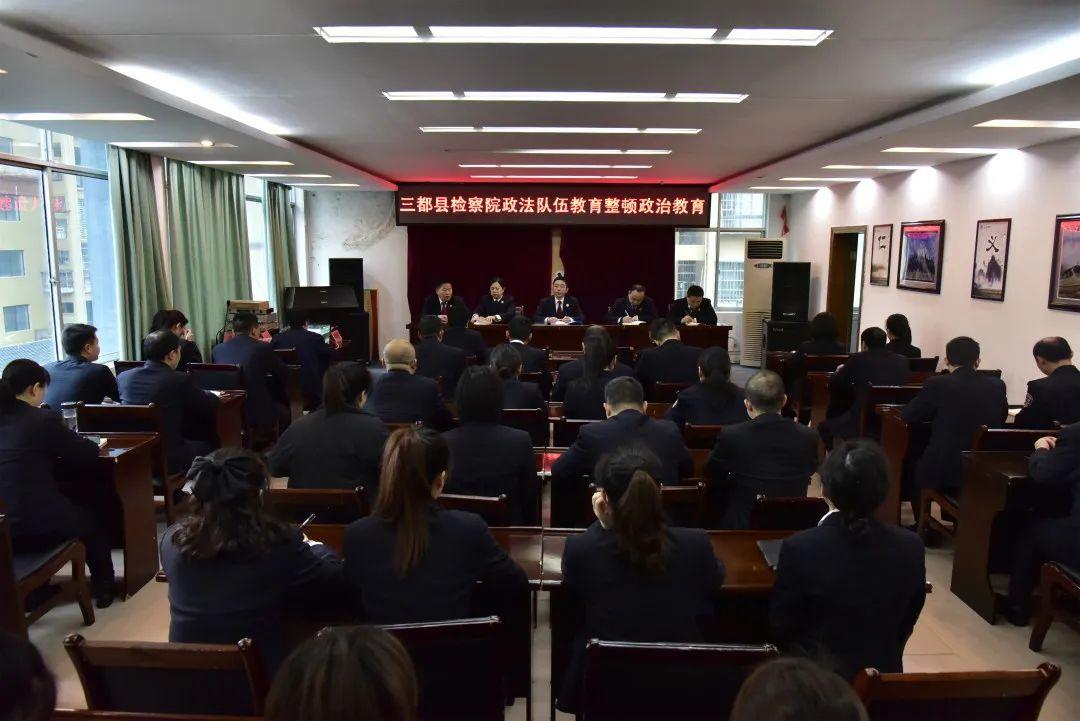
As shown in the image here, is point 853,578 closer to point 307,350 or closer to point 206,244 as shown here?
point 307,350

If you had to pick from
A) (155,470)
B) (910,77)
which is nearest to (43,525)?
(155,470)

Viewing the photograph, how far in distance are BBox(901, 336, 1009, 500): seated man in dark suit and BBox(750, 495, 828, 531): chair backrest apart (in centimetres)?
182

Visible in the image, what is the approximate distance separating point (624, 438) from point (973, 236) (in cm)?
555

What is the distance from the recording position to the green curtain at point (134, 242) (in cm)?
617

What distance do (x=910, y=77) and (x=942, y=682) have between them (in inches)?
146

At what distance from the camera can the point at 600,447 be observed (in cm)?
285

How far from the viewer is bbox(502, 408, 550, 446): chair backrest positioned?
3729 mm

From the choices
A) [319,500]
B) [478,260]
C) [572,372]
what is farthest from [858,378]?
[478,260]

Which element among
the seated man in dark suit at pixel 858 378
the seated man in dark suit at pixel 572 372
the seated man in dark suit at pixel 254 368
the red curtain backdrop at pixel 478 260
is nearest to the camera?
the seated man in dark suit at pixel 572 372

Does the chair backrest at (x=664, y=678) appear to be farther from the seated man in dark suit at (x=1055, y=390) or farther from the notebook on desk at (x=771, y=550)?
the seated man in dark suit at (x=1055, y=390)

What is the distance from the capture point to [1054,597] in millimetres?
3004

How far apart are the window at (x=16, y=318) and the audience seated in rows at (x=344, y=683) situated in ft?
18.8

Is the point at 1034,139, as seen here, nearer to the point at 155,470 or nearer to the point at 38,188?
the point at 155,470

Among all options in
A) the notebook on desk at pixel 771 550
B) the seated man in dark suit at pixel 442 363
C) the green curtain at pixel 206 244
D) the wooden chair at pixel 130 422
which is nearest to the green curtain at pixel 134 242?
the green curtain at pixel 206 244
